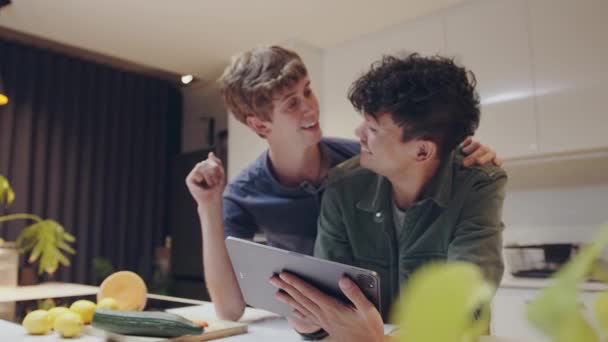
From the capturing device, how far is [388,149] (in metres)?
1.05

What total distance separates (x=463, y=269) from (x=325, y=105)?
9.60 ft

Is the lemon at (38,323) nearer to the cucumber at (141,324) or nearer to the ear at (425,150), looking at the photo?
the cucumber at (141,324)

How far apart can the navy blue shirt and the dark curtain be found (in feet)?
6.98

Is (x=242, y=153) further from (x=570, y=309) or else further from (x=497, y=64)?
(x=570, y=309)

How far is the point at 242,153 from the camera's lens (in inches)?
127

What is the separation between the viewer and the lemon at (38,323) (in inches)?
34.4

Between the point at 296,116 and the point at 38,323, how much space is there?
808mm

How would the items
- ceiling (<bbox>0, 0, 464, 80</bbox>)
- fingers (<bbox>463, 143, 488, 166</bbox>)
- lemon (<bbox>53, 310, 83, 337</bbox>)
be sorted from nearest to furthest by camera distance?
lemon (<bbox>53, 310, 83, 337</bbox>)
fingers (<bbox>463, 143, 488, 166</bbox>)
ceiling (<bbox>0, 0, 464, 80</bbox>)

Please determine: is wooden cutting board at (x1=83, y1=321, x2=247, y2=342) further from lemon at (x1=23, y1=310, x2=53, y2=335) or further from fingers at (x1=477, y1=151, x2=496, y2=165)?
fingers at (x1=477, y1=151, x2=496, y2=165)

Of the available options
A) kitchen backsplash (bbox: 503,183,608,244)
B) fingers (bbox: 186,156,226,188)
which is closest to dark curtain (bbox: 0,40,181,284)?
fingers (bbox: 186,156,226,188)

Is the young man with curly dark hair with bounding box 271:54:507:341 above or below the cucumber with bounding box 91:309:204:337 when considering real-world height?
above

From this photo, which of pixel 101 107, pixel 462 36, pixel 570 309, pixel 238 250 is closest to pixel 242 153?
pixel 101 107

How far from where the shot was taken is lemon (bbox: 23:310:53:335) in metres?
0.88

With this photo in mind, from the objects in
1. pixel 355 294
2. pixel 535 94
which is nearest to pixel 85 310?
pixel 355 294
